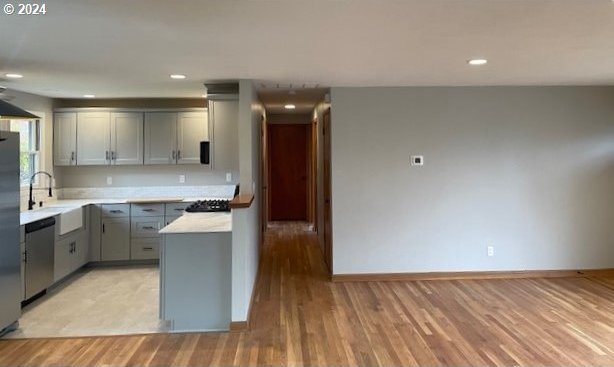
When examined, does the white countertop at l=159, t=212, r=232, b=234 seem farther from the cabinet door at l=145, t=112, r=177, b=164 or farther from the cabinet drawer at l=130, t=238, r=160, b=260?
the cabinet door at l=145, t=112, r=177, b=164

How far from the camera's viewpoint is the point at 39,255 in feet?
12.4

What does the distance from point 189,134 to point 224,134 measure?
1.44m

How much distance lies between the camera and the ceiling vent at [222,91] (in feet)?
12.9

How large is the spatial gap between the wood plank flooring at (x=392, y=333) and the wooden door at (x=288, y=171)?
4445 millimetres

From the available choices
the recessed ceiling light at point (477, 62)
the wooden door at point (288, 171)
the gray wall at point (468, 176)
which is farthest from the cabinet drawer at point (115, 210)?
the recessed ceiling light at point (477, 62)

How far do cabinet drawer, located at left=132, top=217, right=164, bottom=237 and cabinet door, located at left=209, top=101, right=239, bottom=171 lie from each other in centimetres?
143

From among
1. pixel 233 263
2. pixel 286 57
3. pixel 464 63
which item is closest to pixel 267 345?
pixel 233 263

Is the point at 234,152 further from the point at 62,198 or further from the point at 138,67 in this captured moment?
the point at 62,198

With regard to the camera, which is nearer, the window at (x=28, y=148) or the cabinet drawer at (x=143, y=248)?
the window at (x=28, y=148)

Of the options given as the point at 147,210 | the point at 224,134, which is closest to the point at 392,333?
the point at 224,134

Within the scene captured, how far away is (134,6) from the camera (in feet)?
6.45

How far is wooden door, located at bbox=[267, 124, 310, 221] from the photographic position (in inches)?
338

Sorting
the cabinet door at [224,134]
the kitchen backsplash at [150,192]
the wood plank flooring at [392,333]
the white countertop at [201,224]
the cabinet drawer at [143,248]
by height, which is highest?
the cabinet door at [224,134]

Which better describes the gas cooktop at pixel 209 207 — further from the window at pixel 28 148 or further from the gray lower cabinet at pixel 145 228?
the window at pixel 28 148
